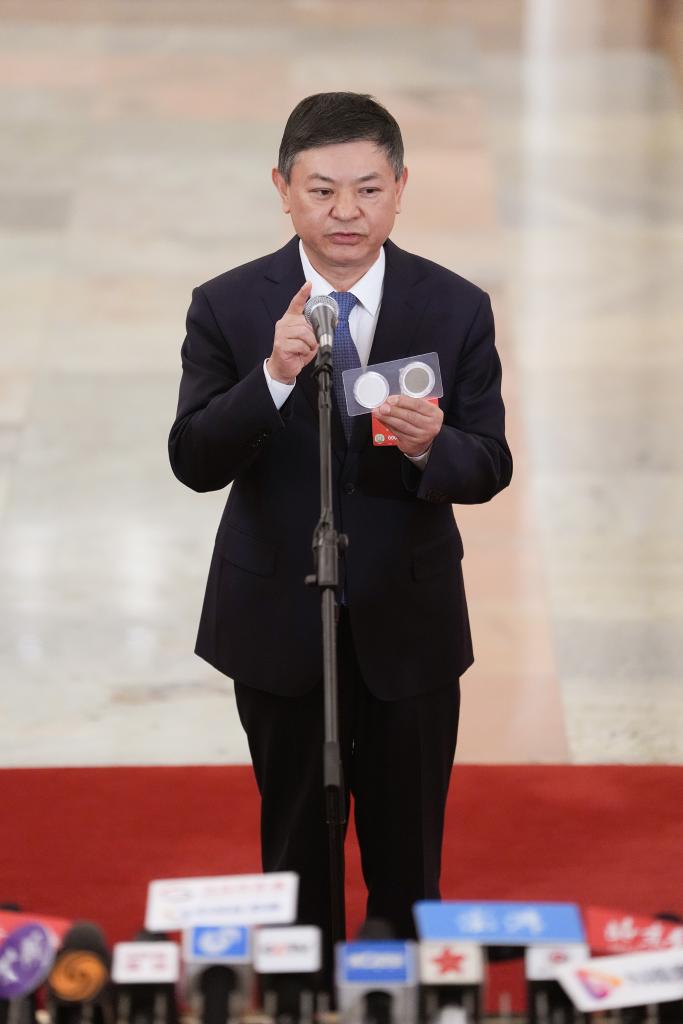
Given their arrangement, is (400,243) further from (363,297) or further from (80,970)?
(80,970)

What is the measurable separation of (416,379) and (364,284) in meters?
0.31

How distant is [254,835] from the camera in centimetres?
400

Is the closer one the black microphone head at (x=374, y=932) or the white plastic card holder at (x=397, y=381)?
the black microphone head at (x=374, y=932)

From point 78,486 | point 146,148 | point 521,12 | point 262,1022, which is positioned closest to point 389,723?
point 262,1022

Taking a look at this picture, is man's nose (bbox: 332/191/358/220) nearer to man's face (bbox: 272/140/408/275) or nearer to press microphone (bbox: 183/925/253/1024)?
man's face (bbox: 272/140/408/275)

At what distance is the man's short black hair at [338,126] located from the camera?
2689 millimetres

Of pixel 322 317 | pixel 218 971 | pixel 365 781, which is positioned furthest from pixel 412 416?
pixel 218 971

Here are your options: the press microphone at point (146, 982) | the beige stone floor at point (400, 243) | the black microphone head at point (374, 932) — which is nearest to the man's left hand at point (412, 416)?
the black microphone head at point (374, 932)

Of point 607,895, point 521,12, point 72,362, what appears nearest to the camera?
point 607,895

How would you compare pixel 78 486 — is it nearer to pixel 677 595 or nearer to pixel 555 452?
pixel 555 452

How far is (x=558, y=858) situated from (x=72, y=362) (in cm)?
334

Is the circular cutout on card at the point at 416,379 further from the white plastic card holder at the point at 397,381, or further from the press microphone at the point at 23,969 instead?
the press microphone at the point at 23,969

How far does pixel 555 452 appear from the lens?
596cm

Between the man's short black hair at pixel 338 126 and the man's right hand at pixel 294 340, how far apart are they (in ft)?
0.97
